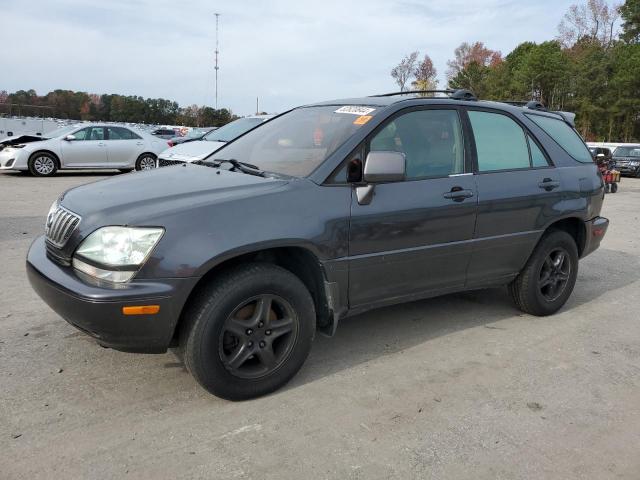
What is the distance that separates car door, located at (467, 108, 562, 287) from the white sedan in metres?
12.0

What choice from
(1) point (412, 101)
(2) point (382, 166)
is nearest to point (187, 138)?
(1) point (412, 101)

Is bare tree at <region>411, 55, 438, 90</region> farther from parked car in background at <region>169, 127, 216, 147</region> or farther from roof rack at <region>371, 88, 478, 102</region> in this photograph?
roof rack at <region>371, 88, 478, 102</region>

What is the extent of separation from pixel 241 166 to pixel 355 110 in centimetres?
89

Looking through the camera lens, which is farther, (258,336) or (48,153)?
(48,153)

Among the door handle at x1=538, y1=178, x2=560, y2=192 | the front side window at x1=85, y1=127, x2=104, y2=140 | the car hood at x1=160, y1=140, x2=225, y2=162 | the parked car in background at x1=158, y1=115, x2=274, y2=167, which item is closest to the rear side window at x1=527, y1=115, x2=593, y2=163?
the door handle at x1=538, y1=178, x2=560, y2=192

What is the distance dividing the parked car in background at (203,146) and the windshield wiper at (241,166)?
491cm

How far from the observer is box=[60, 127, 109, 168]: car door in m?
14.8

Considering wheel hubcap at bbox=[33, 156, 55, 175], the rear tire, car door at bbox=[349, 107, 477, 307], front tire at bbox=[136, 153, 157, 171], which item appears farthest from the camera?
front tire at bbox=[136, 153, 157, 171]

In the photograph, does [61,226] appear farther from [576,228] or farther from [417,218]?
[576,228]

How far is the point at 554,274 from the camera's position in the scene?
4.71m

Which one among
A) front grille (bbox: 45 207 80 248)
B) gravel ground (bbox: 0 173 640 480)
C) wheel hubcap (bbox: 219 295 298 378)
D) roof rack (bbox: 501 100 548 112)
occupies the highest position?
roof rack (bbox: 501 100 548 112)

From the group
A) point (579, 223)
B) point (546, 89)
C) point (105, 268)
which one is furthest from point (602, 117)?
point (105, 268)

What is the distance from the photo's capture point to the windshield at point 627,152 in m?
25.8

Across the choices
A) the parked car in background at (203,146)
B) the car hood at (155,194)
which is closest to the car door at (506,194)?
the car hood at (155,194)
